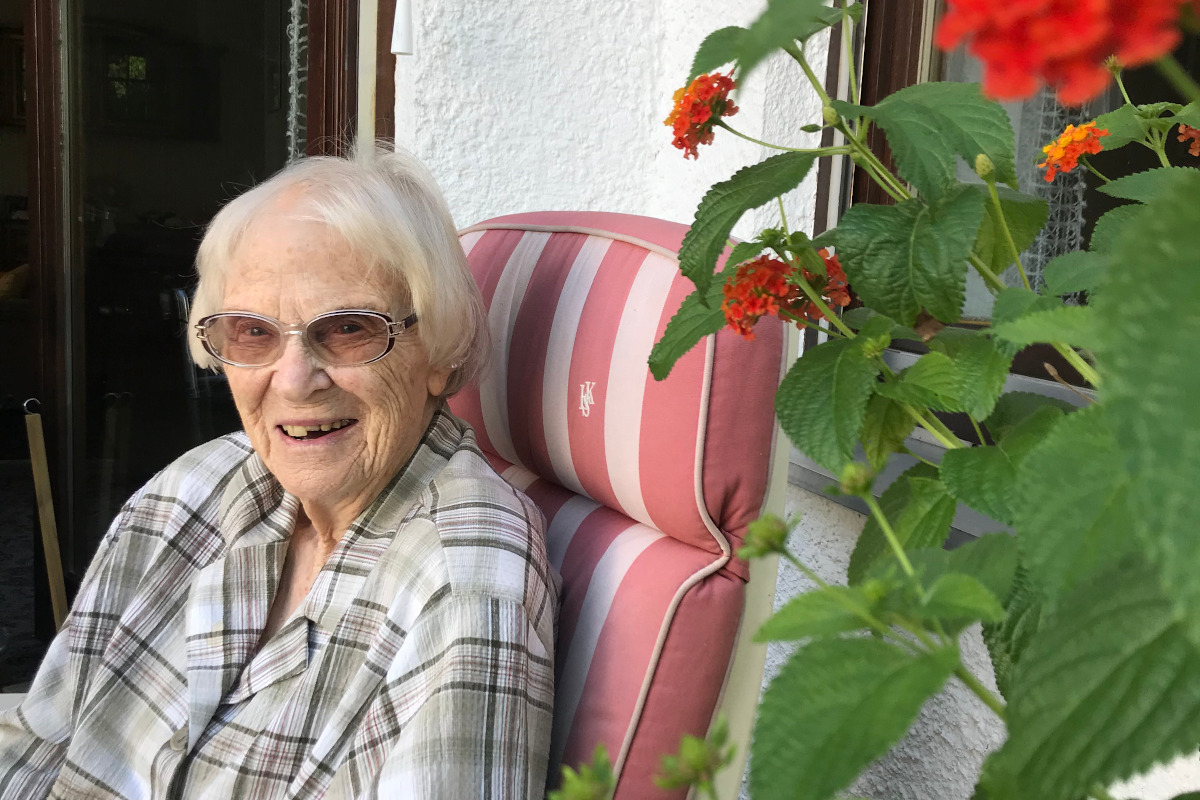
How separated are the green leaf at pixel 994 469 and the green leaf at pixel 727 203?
194 mm

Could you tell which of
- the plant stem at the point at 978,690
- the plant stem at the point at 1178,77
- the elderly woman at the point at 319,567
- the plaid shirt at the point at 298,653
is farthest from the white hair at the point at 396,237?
the plant stem at the point at 1178,77

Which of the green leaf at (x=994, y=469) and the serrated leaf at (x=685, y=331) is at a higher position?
the serrated leaf at (x=685, y=331)

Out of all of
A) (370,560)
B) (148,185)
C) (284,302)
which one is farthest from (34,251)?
(370,560)

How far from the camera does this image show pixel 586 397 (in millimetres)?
1309

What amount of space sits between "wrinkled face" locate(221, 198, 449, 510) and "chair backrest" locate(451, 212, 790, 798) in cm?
18

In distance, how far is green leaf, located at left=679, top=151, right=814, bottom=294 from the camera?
622 millimetres

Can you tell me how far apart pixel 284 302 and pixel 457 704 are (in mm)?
620

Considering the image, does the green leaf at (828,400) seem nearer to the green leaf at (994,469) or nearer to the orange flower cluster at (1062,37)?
the green leaf at (994,469)

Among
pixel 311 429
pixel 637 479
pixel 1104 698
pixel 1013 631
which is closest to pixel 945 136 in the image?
pixel 1013 631

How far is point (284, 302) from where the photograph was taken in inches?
54.2

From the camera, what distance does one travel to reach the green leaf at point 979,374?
0.63 metres

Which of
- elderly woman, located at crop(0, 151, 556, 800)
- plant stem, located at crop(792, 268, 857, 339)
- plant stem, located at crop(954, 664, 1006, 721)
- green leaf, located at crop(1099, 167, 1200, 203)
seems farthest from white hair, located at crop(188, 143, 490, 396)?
plant stem, located at crop(954, 664, 1006, 721)

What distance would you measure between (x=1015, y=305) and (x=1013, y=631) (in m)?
0.19

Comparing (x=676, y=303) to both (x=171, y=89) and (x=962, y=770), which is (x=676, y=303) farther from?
(x=171, y=89)
